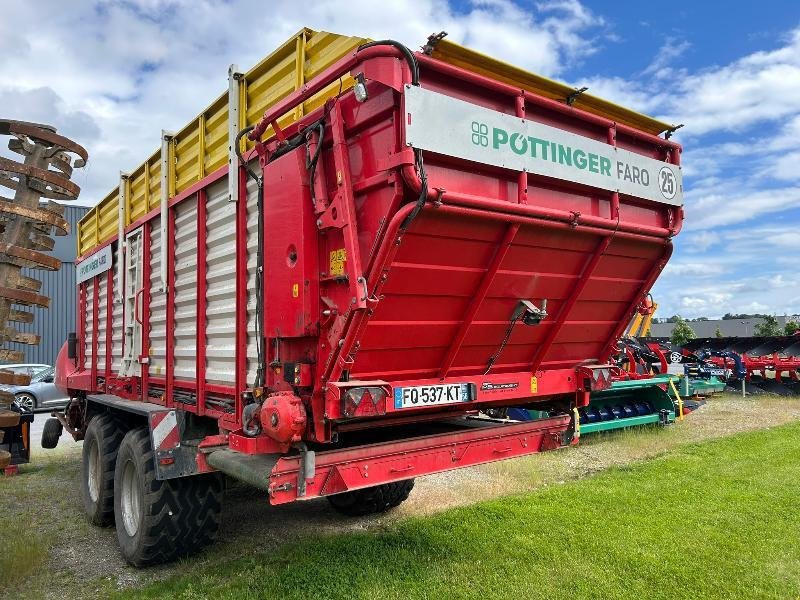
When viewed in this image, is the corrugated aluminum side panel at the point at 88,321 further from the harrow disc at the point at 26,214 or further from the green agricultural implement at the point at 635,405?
the green agricultural implement at the point at 635,405

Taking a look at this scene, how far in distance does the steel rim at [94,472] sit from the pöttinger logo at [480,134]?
456 centimetres

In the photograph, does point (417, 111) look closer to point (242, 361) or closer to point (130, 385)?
point (242, 361)

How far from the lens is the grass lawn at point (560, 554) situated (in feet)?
12.7

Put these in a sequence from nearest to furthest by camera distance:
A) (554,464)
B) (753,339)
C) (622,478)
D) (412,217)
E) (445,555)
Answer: (412,217) → (445,555) → (622,478) → (554,464) → (753,339)

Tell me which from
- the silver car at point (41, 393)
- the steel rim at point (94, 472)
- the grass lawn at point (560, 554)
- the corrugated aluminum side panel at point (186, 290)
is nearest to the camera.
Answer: the grass lawn at point (560, 554)

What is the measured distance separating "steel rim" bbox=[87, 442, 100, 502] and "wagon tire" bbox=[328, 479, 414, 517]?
2182mm

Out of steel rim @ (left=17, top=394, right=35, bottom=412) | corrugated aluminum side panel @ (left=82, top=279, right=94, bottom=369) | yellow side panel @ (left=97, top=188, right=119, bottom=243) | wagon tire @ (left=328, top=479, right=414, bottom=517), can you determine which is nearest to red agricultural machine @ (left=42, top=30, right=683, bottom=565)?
wagon tire @ (left=328, top=479, right=414, bottom=517)

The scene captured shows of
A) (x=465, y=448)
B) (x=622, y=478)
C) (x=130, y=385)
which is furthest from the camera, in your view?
(x=622, y=478)

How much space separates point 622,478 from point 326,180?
5.02 m

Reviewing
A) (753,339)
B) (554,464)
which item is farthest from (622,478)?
(753,339)

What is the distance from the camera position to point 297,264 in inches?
132

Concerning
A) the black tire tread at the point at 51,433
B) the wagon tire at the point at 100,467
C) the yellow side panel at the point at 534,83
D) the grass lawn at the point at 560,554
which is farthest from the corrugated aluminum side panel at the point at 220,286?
the black tire tread at the point at 51,433

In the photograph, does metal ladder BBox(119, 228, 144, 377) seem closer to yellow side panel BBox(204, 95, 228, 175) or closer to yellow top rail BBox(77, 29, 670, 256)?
yellow top rail BBox(77, 29, 670, 256)

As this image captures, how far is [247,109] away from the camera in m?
4.20
